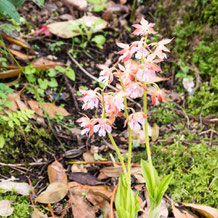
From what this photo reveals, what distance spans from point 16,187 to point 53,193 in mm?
299

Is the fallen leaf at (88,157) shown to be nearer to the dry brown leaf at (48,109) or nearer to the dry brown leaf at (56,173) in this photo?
the dry brown leaf at (56,173)

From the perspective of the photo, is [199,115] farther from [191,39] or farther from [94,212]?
[94,212]

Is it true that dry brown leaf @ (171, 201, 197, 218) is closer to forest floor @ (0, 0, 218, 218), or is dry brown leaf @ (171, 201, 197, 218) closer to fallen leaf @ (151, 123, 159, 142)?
forest floor @ (0, 0, 218, 218)

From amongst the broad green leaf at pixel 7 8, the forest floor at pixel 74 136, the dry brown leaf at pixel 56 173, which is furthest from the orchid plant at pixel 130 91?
the broad green leaf at pixel 7 8

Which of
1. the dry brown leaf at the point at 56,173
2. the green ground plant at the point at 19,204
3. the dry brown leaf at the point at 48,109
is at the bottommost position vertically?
the green ground plant at the point at 19,204

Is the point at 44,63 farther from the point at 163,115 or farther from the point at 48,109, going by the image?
the point at 163,115

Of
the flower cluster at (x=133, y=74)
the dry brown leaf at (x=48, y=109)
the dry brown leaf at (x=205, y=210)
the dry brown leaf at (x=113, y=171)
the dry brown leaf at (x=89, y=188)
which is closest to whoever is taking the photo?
the flower cluster at (x=133, y=74)

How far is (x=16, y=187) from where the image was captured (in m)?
2.08

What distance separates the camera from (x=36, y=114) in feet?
8.32

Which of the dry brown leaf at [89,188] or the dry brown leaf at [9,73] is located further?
the dry brown leaf at [9,73]

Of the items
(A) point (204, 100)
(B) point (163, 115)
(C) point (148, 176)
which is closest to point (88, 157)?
(C) point (148, 176)

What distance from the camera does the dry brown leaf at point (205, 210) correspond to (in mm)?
1868

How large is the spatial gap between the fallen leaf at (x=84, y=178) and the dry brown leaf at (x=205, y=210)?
0.75m

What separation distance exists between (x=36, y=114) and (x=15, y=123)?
0.84 feet
